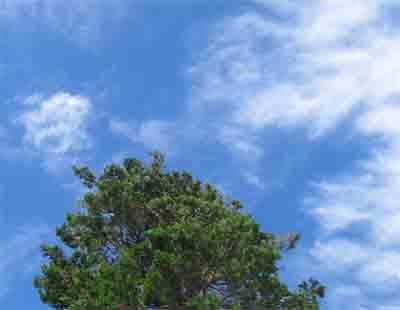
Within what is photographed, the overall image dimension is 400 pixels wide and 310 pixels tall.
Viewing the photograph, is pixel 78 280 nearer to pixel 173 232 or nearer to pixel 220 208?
pixel 173 232

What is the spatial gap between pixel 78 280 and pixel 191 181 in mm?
8616

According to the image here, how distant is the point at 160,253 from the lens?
25547mm

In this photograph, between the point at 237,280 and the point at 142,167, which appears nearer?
the point at 237,280

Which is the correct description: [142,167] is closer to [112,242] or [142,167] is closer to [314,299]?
[112,242]

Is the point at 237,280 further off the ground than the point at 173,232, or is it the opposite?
the point at 173,232

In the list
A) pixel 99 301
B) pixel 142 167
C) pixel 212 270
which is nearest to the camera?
pixel 99 301

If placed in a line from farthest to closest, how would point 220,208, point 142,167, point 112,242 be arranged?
point 142,167
point 112,242
point 220,208

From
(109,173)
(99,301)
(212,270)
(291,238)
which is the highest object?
(109,173)

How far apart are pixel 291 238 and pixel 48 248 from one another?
40.0ft

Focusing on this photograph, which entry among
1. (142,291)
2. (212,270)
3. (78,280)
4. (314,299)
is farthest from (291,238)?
(78,280)

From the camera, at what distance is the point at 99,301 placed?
82.8 feet

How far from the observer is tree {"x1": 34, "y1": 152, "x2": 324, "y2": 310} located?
25953mm

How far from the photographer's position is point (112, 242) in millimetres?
31203

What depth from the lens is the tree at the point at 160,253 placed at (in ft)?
85.1
